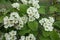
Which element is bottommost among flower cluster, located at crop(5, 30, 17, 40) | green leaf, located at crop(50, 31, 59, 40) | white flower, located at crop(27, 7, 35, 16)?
green leaf, located at crop(50, 31, 59, 40)

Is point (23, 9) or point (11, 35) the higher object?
point (23, 9)

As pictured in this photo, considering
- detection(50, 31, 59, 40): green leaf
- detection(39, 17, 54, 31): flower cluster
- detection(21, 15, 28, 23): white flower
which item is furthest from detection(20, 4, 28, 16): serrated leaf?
detection(50, 31, 59, 40): green leaf

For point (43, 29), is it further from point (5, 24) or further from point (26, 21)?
point (5, 24)

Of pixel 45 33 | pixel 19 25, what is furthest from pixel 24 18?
→ pixel 45 33

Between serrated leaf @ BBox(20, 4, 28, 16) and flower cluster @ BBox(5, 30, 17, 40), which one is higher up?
serrated leaf @ BBox(20, 4, 28, 16)

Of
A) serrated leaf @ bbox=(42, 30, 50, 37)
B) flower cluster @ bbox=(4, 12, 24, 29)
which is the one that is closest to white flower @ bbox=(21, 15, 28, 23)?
flower cluster @ bbox=(4, 12, 24, 29)

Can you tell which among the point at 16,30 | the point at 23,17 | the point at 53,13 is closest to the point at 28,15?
the point at 23,17

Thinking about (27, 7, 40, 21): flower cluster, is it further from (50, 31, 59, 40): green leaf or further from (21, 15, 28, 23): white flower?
(50, 31, 59, 40): green leaf

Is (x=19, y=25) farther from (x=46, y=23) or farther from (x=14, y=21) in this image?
(x=46, y=23)
